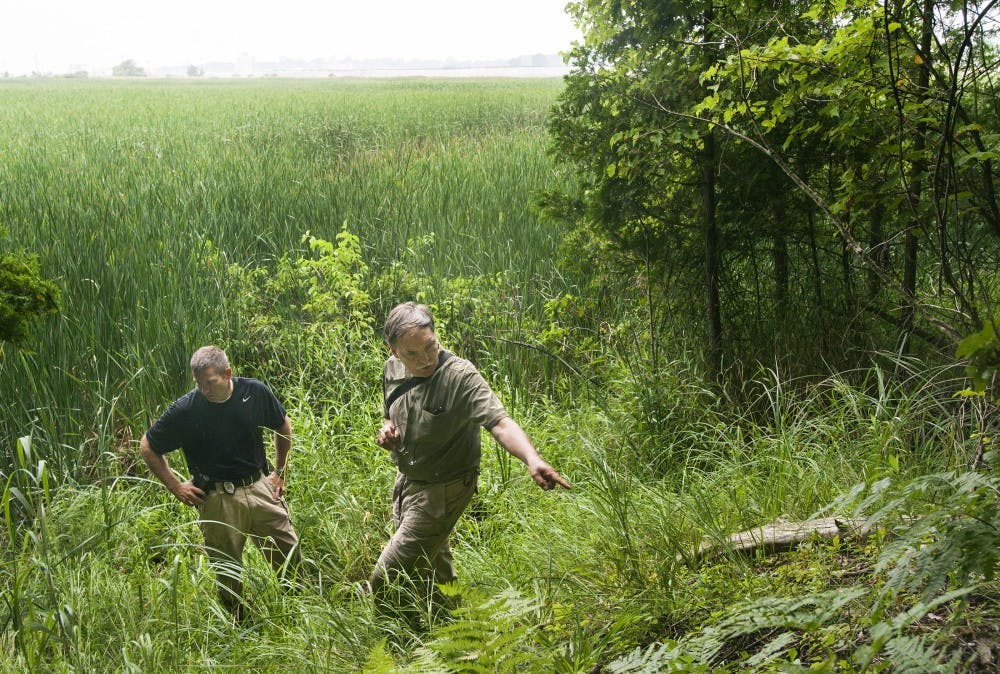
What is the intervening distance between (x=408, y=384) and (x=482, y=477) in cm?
152

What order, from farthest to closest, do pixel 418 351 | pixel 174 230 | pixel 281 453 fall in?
→ pixel 174 230
pixel 281 453
pixel 418 351

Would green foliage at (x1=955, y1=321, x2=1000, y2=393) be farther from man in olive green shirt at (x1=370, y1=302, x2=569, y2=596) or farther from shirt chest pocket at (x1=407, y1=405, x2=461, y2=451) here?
shirt chest pocket at (x1=407, y1=405, x2=461, y2=451)

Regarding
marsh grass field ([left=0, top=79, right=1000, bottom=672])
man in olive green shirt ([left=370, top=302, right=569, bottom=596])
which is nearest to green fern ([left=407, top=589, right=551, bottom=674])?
marsh grass field ([left=0, top=79, right=1000, bottom=672])

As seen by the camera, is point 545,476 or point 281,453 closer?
point 545,476

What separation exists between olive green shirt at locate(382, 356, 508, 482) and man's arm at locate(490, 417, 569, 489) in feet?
0.17

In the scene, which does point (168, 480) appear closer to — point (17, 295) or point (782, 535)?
point (17, 295)

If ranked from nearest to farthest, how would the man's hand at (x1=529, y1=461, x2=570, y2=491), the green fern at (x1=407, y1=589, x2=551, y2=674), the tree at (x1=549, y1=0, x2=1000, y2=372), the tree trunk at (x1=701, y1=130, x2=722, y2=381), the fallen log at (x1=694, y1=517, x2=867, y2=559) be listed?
the green fern at (x1=407, y1=589, x2=551, y2=674) → the man's hand at (x1=529, y1=461, x2=570, y2=491) → the fallen log at (x1=694, y1=517, x2=867, y2=559) → the tree at (x1=549, y1=0, x2=1000, y2=372) → the tree trunk at (x1=701, y1=130, x2=722, y2=381)

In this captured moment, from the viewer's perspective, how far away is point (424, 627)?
9.87ft

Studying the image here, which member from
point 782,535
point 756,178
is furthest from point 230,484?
point 756,178

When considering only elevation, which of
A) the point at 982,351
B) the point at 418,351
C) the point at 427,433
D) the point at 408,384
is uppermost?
the point at 982,351

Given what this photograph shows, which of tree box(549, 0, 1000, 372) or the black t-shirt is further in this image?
tree box(549, 0, 1000, 372)

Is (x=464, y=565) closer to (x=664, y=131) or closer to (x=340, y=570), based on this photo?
(x=340, y=570)

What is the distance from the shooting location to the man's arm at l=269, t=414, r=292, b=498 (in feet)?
11.5

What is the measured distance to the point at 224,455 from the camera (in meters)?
3.35
